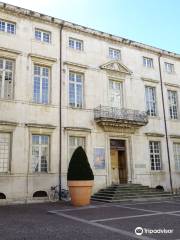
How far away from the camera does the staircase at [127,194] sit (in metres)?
15.3

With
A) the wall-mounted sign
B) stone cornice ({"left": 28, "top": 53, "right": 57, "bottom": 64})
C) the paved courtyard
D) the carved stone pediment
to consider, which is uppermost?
the carved stone pediment

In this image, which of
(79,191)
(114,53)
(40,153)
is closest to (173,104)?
(114,53)

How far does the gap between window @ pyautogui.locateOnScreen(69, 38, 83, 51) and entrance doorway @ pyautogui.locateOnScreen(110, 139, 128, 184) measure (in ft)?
22.6

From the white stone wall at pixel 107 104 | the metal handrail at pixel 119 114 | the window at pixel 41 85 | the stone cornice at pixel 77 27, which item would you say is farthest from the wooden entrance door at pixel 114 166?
the stone cornice at pixel 77 27

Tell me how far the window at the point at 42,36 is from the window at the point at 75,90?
269 cm

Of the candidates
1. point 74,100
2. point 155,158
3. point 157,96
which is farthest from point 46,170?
point 157,96

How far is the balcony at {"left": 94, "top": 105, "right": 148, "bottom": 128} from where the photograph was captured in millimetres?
17734

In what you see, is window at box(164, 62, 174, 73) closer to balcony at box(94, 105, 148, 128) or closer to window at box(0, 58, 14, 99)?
balcony at box(94, 105, 148, 128)

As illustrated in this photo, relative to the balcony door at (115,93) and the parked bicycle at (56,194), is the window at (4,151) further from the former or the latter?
the balcony door at (115,93)

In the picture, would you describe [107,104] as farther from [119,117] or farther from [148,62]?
[148,62]

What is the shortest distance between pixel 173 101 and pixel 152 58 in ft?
13.0

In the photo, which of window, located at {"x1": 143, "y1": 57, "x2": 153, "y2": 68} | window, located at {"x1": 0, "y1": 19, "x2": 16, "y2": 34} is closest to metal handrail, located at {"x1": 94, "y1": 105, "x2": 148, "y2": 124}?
Answer: window, located at {"x1": 143, "y1": 57, "x2": 153, "y2": 68}

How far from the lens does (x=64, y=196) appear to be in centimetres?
1561

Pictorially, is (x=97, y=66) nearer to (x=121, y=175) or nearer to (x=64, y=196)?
(x=121, y=175)
